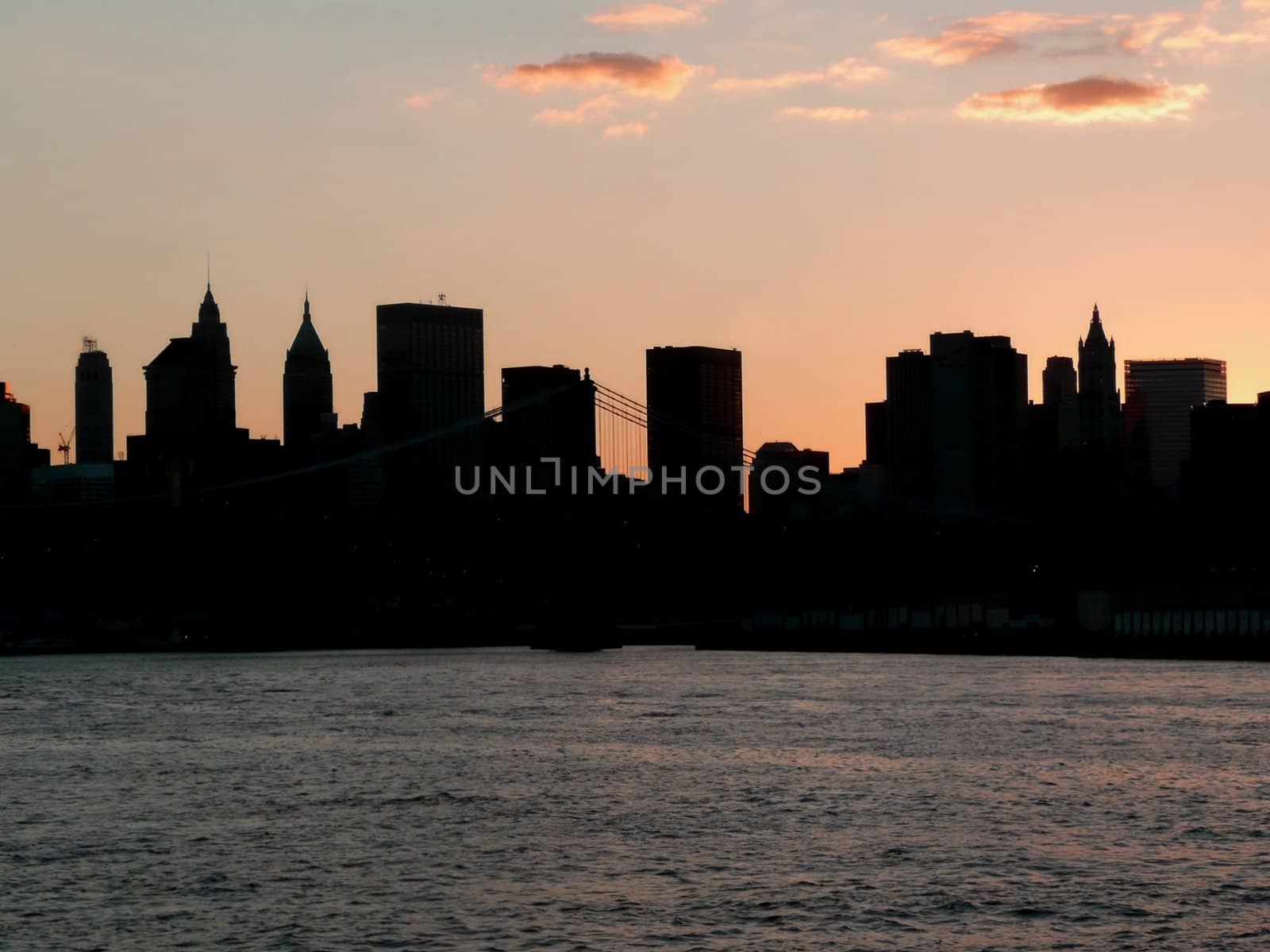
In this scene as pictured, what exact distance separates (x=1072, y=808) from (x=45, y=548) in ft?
243

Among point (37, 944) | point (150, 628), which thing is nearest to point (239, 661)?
point (150, 628)

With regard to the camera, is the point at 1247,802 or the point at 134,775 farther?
the point at 134,775

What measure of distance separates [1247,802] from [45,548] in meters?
75.6

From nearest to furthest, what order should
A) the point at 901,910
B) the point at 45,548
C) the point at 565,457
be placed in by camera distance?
1. the point at 901,910
2. the point at 45,548
3. the point at 565,457

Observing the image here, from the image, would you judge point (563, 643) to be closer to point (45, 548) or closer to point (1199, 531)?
point (45, 548)

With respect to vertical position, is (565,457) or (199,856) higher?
(565,457)

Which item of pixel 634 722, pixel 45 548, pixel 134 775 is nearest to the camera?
pixel 134 775

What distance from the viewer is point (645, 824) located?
3494 centimetres

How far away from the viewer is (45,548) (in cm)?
10006

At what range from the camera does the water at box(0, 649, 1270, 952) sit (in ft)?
83.8

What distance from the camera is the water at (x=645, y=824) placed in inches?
1005

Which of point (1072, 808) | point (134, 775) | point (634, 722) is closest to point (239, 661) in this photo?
point (634, 722)

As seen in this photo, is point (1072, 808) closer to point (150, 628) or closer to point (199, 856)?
point (199, 856)

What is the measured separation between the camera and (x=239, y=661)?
11556 centimetres
